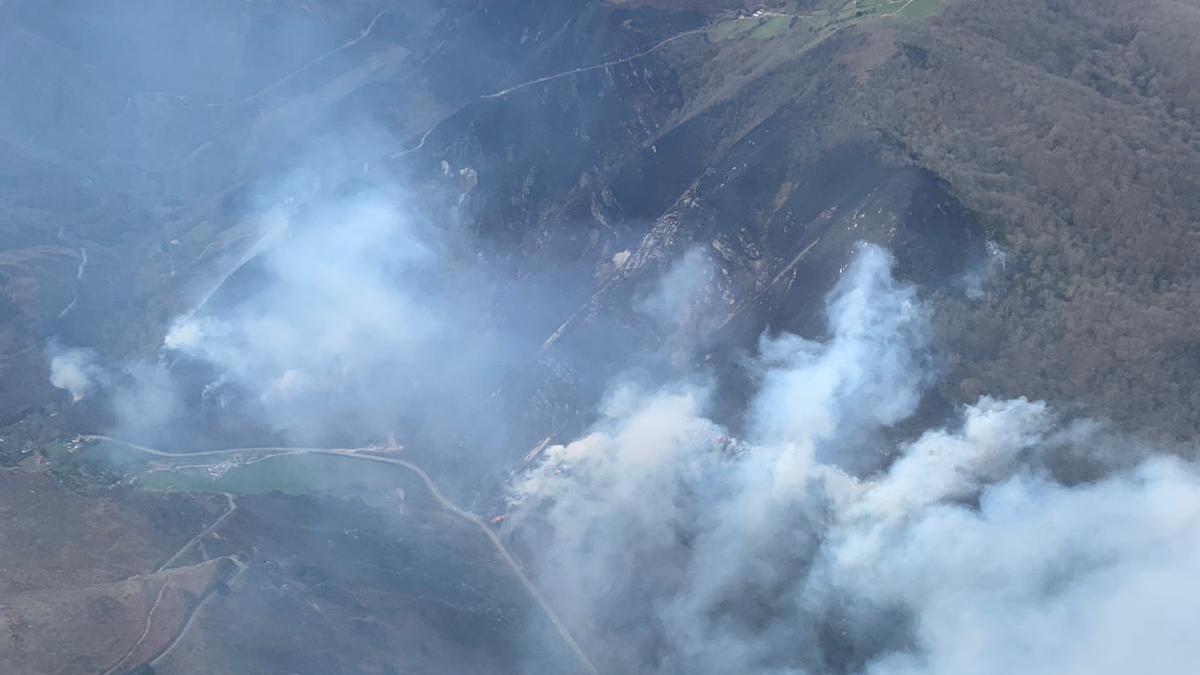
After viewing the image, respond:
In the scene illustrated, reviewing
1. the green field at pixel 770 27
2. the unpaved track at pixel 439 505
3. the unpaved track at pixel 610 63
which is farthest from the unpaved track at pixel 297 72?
the green field at pixel 770 27

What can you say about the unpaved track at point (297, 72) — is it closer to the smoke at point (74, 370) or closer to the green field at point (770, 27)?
the smoke at point (74, 370)

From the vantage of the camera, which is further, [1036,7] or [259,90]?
[259,90]

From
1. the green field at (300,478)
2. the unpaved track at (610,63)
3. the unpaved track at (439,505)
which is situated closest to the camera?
the unpaved track at (439,505)

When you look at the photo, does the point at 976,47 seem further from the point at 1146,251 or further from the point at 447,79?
the point at 447,79

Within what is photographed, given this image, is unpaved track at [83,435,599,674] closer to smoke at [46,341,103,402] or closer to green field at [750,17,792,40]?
smoke at [46,341,103,402]

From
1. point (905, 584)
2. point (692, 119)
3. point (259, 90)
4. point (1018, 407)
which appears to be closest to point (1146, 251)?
point (1018, 407)

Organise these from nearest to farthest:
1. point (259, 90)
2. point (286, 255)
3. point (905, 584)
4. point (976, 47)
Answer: point (905, 584), point (976, 47), point (286, 255), point (259, 90)

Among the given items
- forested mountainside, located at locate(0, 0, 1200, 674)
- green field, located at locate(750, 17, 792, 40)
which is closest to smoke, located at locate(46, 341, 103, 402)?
forested mountainside, located at locate(0, 0, 1200, 674)
